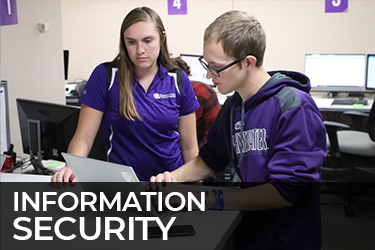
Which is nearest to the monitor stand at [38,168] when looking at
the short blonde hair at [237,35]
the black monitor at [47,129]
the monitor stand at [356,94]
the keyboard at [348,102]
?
the black monitor at [47,129]

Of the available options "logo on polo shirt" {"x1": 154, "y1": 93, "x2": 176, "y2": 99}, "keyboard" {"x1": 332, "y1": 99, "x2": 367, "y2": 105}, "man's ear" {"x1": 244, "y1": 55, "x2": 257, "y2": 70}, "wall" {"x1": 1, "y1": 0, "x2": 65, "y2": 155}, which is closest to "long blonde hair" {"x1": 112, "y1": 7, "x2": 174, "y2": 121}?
"logo on polo shirt" {"x1": 154, "y1": 93, "x2": 176, "y2": 99}

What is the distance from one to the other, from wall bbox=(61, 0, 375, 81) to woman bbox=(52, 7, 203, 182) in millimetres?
3501

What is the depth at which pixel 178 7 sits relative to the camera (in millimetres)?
2975

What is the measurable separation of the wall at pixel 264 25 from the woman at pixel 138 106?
11.5 feet

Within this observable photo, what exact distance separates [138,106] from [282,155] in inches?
30.0

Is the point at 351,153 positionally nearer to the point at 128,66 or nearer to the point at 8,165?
the point at 128,66

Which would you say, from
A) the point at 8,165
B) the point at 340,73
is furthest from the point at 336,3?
the point at 8,165

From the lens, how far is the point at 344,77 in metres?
4.53

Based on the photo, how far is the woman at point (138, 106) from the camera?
1.66m

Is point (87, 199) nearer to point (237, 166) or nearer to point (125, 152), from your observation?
point (125, 152)

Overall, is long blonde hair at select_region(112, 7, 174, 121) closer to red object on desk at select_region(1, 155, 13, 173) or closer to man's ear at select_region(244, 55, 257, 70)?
man's ear at select_region(244, 55, 257, 70)

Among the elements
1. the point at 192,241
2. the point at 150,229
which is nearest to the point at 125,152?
the point at 150,229

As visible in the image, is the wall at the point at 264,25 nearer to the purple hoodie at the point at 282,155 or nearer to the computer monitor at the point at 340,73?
the computer monitor at the point at 340,73

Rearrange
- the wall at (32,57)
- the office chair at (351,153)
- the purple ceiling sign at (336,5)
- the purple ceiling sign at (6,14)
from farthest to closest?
1. the purple ceiling sign at (336,5)
2. the office chair at (351,153)
3. the wall at (32,57)
4. the purple ceiling sign at (6,14)
